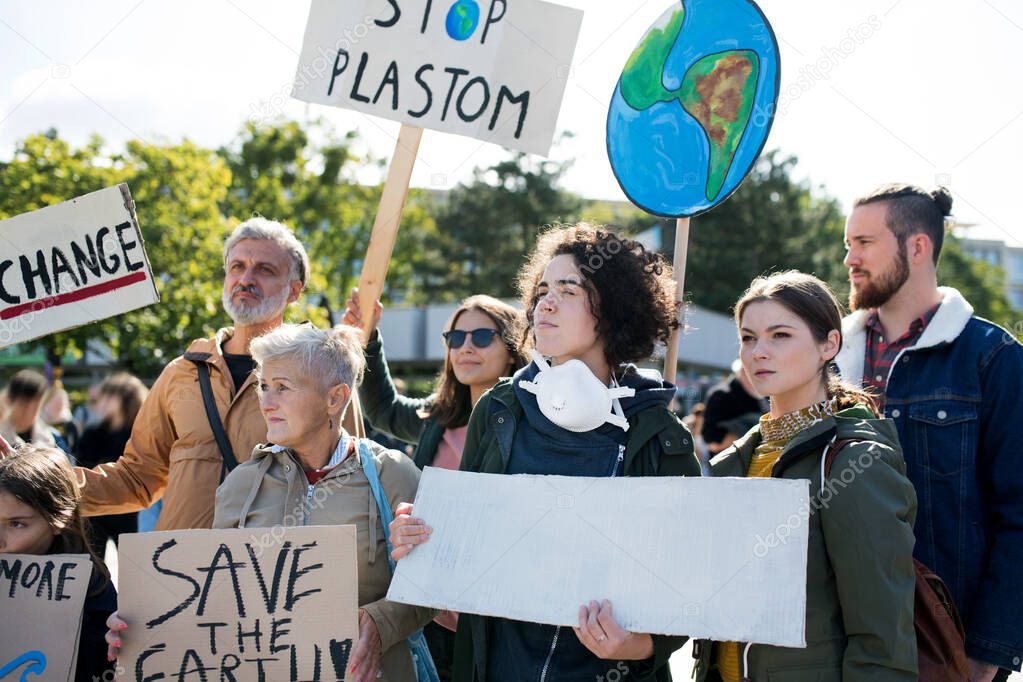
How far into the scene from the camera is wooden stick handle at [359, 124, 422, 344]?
12.2 ft

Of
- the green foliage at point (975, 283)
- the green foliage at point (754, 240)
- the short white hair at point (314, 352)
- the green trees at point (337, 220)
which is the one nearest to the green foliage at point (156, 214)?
the green trees at point (337, 220)

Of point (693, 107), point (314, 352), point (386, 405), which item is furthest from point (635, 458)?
point (386, 405)

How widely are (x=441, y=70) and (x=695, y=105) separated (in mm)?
1146

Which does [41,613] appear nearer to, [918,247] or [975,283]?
[918,247]

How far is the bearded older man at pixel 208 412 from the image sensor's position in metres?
3.25

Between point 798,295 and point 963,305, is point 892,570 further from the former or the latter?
point 963,305

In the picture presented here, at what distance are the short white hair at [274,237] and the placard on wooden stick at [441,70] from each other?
265 mm

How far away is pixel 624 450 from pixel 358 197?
3038 cm

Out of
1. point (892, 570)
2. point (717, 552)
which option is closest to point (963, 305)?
point (892, 570)

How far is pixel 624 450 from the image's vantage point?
2625 mm

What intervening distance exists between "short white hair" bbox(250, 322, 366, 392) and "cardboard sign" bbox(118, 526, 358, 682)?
525mm

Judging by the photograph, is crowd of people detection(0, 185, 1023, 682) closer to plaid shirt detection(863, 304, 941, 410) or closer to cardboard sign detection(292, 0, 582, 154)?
plaid shirt detection(863, 304, 941, 410)

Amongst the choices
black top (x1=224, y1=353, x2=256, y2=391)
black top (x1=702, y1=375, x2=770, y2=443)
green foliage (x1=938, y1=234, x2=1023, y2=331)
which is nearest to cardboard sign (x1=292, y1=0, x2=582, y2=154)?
black top (x1=224, y1=353, x2=256, y2=391)

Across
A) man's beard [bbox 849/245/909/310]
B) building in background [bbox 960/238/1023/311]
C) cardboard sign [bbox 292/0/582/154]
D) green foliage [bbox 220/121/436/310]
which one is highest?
building in background [bbox 960/238/1023/311]
